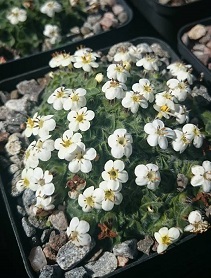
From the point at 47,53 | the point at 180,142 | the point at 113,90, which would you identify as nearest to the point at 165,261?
the point at 180,142

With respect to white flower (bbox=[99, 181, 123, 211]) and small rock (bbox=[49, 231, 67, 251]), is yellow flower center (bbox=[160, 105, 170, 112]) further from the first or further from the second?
small rock (bbox=[49, 231, 67, 251])

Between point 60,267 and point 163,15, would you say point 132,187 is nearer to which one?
point 60,267

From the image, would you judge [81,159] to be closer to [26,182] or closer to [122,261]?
[26,182]

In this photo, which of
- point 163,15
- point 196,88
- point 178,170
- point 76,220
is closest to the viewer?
point 76,220

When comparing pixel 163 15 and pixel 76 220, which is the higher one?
pixel 163 15

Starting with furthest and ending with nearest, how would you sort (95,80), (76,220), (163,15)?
1. (163,15)
2. (95,80)
3. (76,220)

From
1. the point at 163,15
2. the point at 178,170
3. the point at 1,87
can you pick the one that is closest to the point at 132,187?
the point at 178,170

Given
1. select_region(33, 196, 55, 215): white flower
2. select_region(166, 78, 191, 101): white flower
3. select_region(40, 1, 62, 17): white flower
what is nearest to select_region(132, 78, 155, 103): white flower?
select_region(166, 78, 191, 101): white flower
